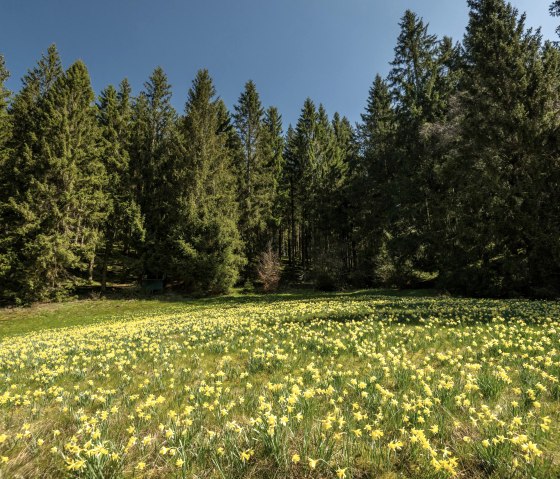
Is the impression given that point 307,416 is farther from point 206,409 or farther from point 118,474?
point 118,474

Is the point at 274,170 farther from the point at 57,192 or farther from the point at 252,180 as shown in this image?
the point at 57,192

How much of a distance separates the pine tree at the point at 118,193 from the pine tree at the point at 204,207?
17.4 ft

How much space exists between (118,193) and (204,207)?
1115 cm

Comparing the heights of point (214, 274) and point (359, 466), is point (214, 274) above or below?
above

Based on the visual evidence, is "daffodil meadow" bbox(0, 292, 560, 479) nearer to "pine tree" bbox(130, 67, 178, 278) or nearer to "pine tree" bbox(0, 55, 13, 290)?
"pine tree" bbox(0, 55, 13, 290)

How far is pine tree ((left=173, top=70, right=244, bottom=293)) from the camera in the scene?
3384cm

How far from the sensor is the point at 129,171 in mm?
38844

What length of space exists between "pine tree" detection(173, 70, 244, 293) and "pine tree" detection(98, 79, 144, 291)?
5306 millimetres

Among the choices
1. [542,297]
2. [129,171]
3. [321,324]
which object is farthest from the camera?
[129,171]

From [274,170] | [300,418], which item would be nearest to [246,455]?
[300,418]

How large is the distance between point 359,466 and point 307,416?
815 millimetres

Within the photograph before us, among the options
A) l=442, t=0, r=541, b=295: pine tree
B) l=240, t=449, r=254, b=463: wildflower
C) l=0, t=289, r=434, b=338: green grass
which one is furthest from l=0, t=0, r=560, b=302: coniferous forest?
l=240, t=449, r=254, b=463: wildflower

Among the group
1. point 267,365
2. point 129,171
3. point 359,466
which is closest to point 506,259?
point 267,365

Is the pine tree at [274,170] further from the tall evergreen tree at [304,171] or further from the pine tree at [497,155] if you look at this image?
the pine tree at [497,155]
